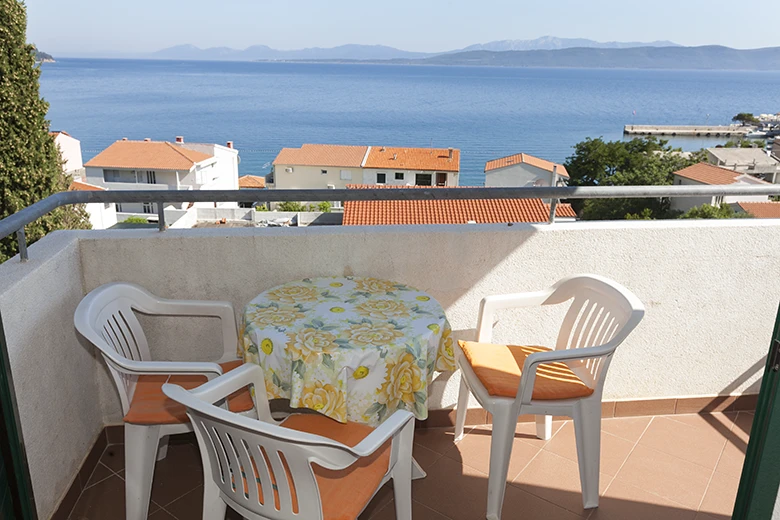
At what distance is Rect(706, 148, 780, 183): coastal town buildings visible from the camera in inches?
1265

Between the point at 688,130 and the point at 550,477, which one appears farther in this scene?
the point at 688,130

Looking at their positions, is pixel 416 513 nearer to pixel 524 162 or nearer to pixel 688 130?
pixel 524 162

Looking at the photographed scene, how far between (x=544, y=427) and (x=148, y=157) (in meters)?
35.0

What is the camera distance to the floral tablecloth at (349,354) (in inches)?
67.2

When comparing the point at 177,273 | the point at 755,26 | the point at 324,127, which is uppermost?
the point at 755,26

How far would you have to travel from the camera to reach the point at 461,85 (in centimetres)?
12300

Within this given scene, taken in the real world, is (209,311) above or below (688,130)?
above

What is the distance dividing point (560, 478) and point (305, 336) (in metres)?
1.25

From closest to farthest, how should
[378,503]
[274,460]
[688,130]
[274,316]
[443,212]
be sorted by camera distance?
[274,460]
[274,316]
[378,503]
[443,212]
[688,130]

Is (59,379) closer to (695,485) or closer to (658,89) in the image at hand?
(695,485)

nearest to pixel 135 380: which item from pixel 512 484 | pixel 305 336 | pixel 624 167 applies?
pixel 305 336

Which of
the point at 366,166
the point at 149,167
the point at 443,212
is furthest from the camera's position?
the point at 366,166

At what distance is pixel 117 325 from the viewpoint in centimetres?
203

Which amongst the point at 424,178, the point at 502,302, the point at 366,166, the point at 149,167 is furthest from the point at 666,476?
the point at 149,167
